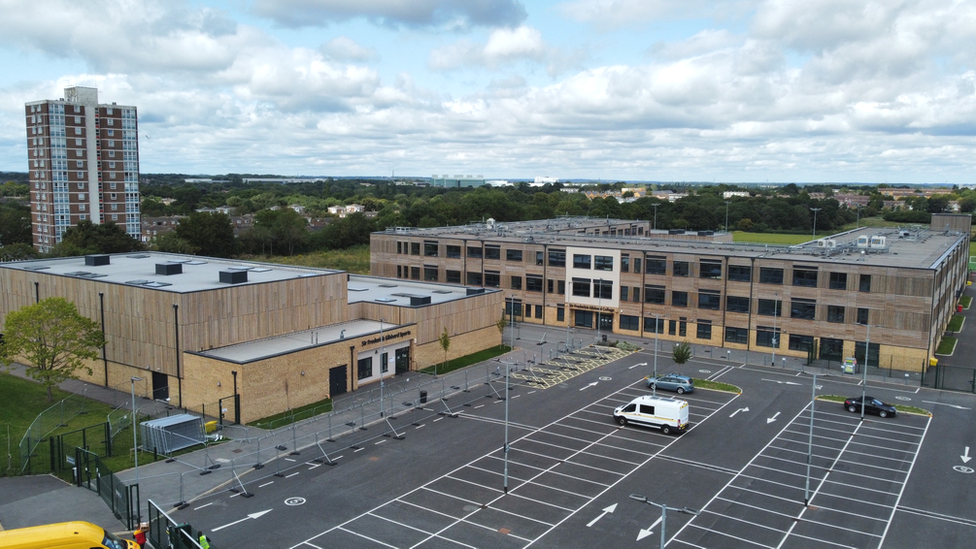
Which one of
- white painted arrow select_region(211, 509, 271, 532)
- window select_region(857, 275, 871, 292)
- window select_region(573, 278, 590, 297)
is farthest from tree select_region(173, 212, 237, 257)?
window select_region(857, 275, 871, 292)

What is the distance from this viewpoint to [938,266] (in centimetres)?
5991

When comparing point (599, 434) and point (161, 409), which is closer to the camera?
point (599, 434)

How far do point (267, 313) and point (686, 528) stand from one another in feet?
109

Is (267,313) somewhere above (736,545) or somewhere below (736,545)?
above

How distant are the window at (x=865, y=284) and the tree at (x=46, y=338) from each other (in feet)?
198

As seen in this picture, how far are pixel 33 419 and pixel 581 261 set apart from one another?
51.4 m

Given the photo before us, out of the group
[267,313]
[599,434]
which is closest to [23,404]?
[267,313]

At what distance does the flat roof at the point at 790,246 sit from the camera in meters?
66.0

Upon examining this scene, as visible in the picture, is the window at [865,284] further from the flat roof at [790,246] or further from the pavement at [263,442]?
the pavement at [263,442]

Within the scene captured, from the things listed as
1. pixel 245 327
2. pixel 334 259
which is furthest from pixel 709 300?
pixel 334 259

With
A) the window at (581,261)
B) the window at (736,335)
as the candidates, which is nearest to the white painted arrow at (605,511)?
the window at (736,335)

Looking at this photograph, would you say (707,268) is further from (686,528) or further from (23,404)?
(23,404)

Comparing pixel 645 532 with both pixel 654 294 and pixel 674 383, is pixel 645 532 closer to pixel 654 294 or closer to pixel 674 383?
pixel 674 383

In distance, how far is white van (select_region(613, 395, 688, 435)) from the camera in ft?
135
